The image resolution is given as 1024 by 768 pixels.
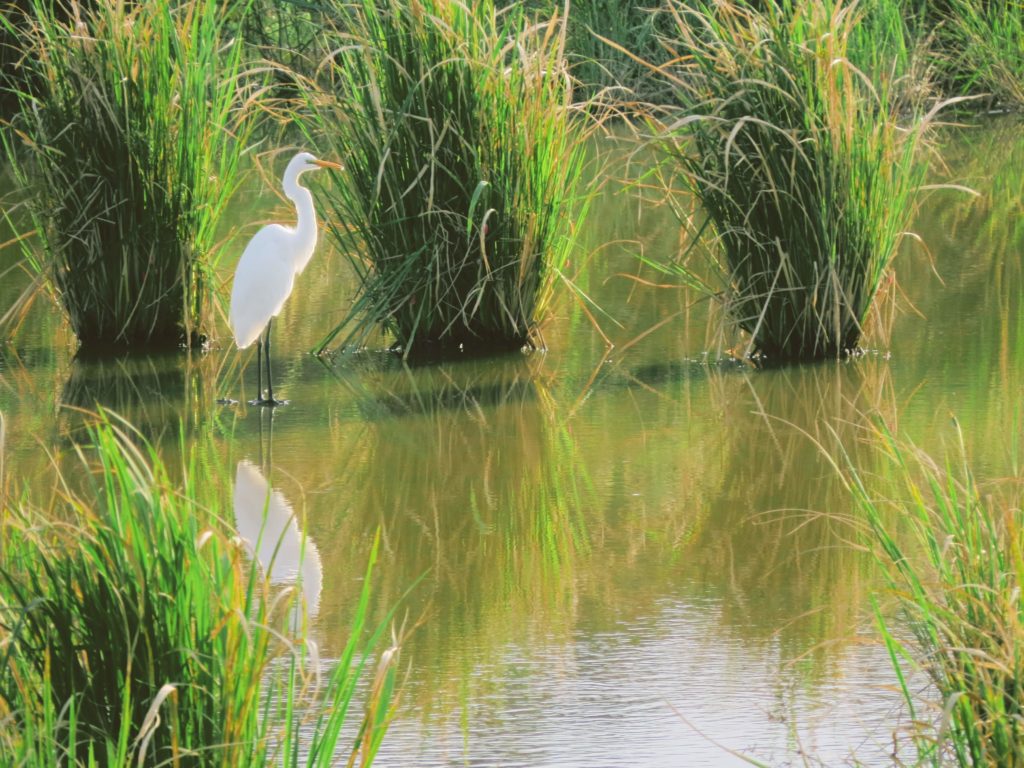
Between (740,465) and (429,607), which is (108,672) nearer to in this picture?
(429,607)

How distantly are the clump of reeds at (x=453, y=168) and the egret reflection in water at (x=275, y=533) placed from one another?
1.44 m

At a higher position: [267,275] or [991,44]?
[991,44]

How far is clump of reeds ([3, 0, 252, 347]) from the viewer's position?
20.6ft

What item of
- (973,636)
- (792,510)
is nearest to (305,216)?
(792,510)

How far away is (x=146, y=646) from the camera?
2.35 metres

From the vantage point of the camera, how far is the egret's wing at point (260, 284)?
605cm

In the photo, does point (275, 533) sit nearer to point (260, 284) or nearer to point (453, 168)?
point (260, 284)

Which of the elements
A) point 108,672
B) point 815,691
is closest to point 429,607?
point 815,691

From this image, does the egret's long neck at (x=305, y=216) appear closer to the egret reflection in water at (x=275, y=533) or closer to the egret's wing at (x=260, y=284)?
the egret's wing at (x=260, y=284)

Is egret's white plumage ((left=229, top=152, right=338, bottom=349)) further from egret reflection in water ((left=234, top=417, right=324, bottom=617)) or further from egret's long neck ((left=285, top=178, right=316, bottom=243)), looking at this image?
egret reflection in water ((left=234, top=417, right=324, bottom=617))

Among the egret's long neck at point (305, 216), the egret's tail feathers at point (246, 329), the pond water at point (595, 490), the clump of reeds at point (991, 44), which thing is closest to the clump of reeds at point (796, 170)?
the pond water at point (595, 490)

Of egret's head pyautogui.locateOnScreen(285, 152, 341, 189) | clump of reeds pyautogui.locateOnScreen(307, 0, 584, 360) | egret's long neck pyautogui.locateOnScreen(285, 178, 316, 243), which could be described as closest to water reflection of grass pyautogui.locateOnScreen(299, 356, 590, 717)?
clump of reeds pyautogui.locateOnScreen(307, 0, 584, 360)

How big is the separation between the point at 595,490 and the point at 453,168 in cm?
195

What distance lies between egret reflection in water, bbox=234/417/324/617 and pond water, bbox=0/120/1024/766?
0.01m
